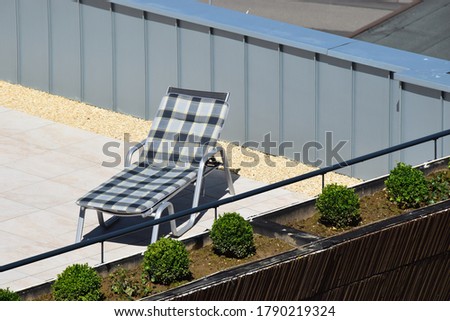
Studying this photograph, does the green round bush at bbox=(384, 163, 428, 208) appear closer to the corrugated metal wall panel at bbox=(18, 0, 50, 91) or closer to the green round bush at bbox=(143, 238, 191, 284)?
the green round bush at bbox=(143, 238, 191, 284)

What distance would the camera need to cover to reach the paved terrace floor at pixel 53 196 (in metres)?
12.0

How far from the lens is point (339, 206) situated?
1037 cm

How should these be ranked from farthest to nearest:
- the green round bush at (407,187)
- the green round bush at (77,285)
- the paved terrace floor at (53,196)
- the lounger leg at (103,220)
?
the lounger leg at (103,220)
the paved terrace floor at (53,196)
the green round bush at (407,187)
the green round bush at (77,285)

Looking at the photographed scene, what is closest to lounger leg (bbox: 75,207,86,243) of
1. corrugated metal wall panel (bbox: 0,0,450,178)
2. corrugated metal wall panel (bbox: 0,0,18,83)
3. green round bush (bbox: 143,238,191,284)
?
green round bush (bbox: 143,238,191,284)

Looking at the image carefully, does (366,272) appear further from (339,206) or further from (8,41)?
(8,41)

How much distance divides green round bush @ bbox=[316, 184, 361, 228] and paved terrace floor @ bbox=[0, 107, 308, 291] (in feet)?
7.36

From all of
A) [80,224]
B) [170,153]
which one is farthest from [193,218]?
[80,224]

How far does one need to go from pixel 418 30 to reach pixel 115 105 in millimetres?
6657

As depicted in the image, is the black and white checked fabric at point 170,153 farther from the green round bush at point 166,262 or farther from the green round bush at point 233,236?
the green round bush at point 166,262

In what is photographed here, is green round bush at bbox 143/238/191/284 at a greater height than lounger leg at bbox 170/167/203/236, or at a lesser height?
greater

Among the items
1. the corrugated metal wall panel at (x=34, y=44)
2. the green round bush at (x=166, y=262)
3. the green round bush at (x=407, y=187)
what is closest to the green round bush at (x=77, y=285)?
the green round bush at (x=166, y=262)

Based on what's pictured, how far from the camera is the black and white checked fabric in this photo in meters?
12.1

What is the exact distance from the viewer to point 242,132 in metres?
14.8

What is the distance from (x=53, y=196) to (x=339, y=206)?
13.7 ft
